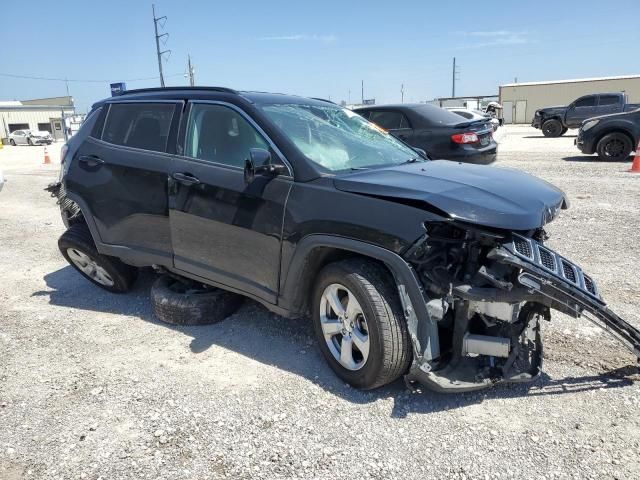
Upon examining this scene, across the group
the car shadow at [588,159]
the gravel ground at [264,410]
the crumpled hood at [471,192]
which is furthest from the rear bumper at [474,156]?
the car shadow at [588,159]

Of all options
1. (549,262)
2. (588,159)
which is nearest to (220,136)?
(549,262)

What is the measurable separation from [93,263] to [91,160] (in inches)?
39.5

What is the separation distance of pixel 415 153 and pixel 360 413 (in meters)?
2.28

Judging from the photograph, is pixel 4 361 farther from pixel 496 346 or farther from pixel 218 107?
pixel 496 346

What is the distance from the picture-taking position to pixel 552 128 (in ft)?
80.9

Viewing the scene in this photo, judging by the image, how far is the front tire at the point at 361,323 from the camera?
2846mm

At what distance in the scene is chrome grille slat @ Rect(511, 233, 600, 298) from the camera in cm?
270

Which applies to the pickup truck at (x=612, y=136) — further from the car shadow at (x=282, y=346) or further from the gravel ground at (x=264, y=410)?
the car shadow at (x=282, y=346)

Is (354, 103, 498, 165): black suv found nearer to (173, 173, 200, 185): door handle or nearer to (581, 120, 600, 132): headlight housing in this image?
(173, 173, 200, 185): door handle

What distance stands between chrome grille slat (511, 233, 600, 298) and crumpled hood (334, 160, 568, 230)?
113 millimetres

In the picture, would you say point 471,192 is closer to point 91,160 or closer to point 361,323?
point 361,323

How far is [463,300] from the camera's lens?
2818mm

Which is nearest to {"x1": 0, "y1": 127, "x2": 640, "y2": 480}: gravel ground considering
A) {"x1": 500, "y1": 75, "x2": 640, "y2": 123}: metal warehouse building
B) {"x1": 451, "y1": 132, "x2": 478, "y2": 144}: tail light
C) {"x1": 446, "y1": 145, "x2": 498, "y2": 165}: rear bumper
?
{"x1": 446, "y1": 145, "x2": 498, "y2": 165}: rear bumper

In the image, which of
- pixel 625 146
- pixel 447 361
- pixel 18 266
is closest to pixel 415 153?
pixel 447 361
